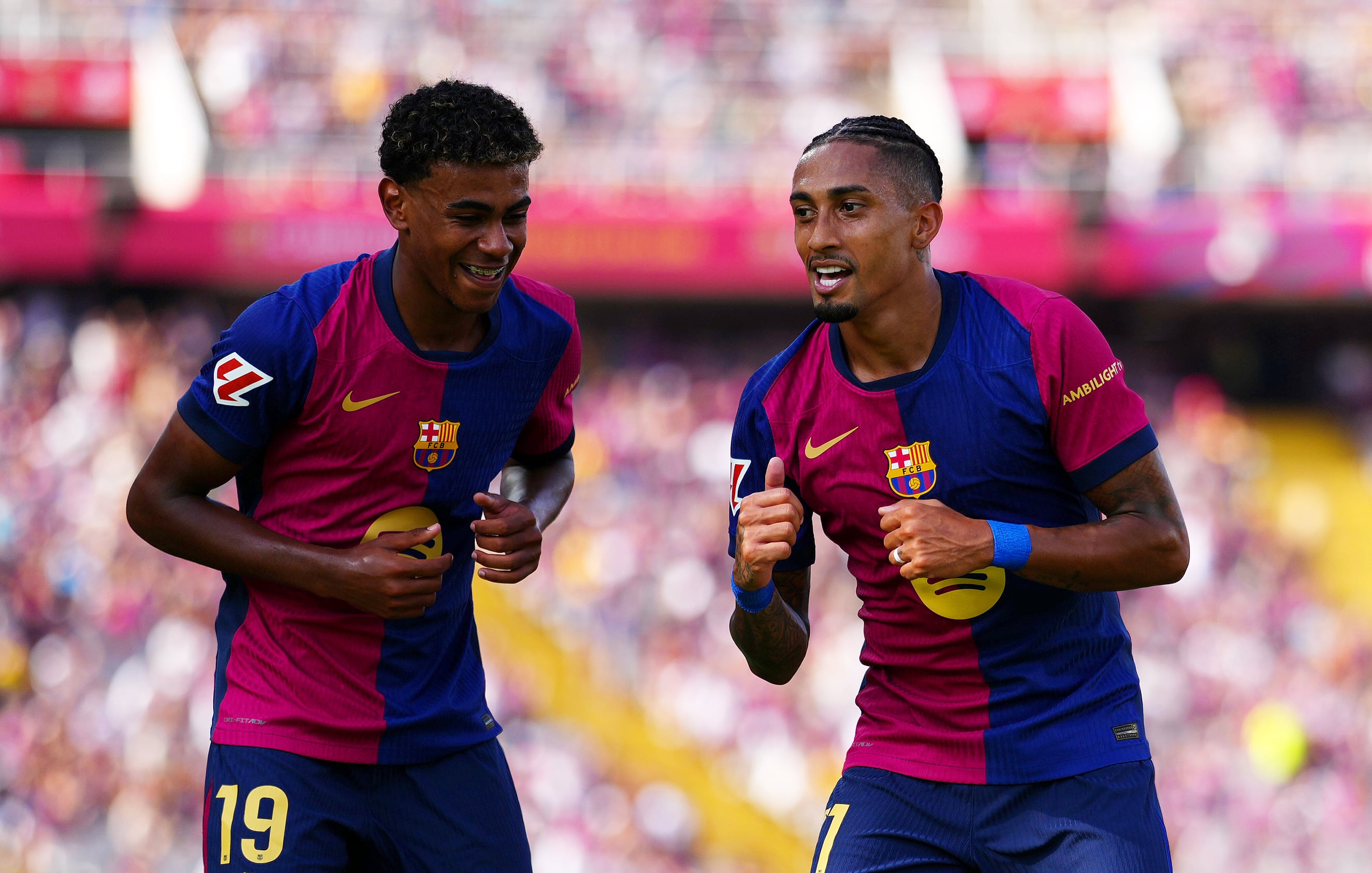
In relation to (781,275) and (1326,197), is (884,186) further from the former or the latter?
(1326,197)

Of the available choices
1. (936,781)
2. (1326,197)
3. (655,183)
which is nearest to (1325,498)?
(1326,197)

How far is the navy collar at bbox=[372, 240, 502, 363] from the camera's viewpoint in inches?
147

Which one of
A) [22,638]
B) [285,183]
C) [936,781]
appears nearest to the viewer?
[936,781]

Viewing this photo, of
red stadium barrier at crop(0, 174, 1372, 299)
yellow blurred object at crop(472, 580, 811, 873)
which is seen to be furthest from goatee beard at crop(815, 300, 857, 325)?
red stadium barrier at crop(0, 174, 1372, 299)

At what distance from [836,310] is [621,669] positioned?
1093cm

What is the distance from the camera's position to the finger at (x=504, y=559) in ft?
11.9

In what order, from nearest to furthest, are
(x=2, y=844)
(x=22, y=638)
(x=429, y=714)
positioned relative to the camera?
(x=429, y=714) < (x=2, y=844) < (x=22, y=638)

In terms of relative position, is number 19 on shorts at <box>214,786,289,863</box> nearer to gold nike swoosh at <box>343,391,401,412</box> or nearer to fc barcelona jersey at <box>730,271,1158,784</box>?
gold nike swoosh at <box>343,391,401,412</box>

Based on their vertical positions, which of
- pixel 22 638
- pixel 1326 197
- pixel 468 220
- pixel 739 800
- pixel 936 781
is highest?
pixel 1326 197

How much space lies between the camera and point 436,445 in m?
3.74

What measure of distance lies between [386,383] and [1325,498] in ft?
56.3

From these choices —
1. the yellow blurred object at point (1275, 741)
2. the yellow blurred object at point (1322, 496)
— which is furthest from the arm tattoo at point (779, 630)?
the yellow blurred object at point (1322, 496)

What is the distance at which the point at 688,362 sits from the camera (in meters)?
18.6

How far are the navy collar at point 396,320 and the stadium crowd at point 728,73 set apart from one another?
553 inches
